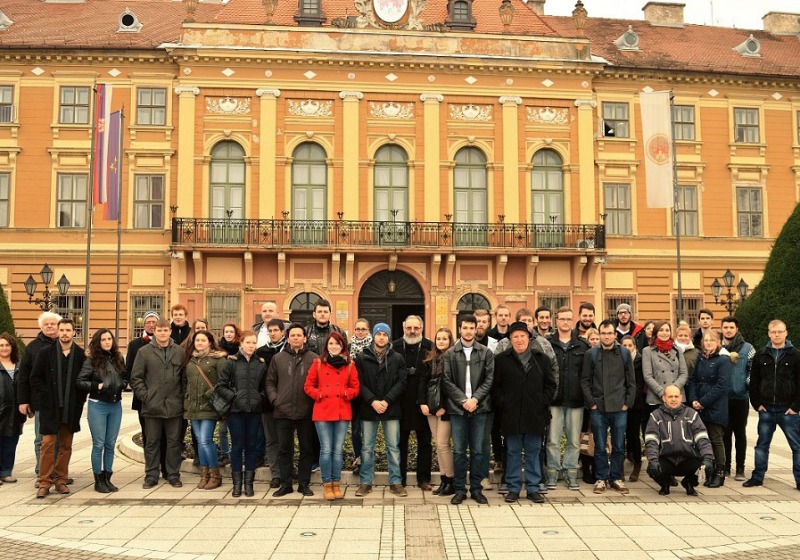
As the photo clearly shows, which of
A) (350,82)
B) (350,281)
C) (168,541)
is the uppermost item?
(350,82)

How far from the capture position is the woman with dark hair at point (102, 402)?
9234mm

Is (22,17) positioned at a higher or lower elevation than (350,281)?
A: higher

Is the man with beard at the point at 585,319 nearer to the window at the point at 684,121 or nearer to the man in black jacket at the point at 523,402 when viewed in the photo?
the man in black jacket at the point at 523,402

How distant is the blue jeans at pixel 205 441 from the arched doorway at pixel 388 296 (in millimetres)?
16550

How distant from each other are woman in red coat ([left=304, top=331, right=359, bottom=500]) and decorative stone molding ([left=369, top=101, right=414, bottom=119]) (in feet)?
60.8

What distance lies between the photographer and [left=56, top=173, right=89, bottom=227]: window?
25.8m

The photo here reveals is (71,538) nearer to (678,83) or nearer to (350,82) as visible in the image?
(350,82)

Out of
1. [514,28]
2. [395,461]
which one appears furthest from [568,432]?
[514,28]

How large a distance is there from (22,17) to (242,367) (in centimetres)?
2483

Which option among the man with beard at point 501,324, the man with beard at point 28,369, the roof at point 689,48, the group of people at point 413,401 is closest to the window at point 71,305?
the group of people at point 413,401

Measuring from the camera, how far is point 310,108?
2627 cm

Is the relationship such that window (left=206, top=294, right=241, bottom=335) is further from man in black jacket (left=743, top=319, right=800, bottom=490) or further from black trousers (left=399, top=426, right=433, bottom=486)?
man in black jacket (left=743, top=319, right=800, bottom=490)

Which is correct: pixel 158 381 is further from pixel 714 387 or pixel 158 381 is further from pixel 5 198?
pixel 5 198

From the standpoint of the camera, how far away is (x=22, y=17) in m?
28.3
